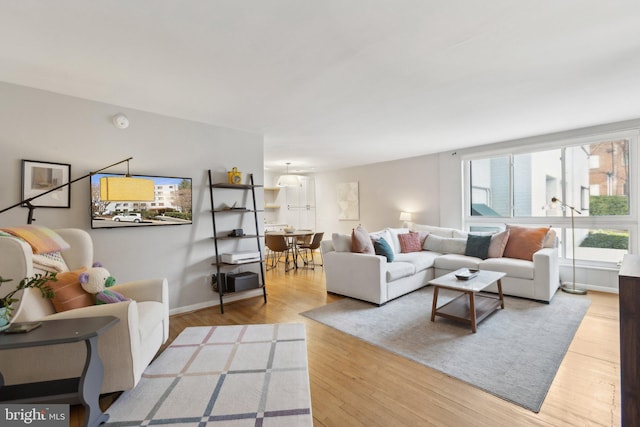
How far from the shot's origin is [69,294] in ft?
6.60

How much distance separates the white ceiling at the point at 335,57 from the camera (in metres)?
1.70

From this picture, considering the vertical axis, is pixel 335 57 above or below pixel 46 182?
above

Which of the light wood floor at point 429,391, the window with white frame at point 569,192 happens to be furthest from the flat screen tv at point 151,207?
the window with white frame at point 569,192

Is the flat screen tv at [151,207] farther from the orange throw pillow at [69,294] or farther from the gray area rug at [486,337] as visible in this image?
the gray area rug at [486,337]

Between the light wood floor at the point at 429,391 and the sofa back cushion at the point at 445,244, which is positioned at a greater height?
the sofa back cushion at the point at 445,244

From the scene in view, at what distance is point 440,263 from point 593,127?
114 inches

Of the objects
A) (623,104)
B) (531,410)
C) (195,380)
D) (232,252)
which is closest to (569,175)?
(623,104)

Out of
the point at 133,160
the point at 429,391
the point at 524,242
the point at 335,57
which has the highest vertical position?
the point at 335,57

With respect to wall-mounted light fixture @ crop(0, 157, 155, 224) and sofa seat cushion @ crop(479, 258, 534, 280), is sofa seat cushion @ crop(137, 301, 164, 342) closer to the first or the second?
wall-mounted light fixture @ crop(0, 157, 155, 224)

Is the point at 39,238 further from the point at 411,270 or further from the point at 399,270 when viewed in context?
the point at 411,270

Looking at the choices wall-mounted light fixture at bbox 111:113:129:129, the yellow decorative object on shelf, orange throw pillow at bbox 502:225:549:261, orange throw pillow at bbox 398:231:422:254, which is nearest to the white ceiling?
wall-mounted light fixture at bbox 111:113:129:129

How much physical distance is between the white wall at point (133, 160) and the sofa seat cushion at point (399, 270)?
2.21 meters

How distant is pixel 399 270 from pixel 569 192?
3074mm

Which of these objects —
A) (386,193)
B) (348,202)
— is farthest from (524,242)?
(348,202)
